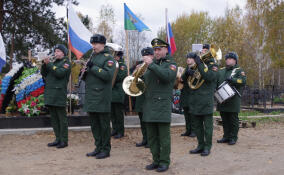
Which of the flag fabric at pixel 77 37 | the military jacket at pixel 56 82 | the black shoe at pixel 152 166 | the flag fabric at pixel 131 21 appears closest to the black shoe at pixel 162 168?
the black shoe at pixel 152 166

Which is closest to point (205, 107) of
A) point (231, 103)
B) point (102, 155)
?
point (231, 103)

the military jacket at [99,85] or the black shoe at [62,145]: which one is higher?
the military jacket at [99,85]

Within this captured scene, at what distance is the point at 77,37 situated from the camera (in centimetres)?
760

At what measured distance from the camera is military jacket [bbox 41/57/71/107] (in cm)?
575

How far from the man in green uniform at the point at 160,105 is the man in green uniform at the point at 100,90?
911 millimetres

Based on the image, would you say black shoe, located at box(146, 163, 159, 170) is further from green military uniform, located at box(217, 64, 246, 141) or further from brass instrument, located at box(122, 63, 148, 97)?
green military uniform, located at box(217, 64, 246, 141)

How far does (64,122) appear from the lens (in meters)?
5.88

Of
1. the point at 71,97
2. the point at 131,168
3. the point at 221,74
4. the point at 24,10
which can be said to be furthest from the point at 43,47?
the point at 131,168

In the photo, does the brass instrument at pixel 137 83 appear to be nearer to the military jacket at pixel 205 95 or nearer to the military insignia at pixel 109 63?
the military insignia at pixel 109 63

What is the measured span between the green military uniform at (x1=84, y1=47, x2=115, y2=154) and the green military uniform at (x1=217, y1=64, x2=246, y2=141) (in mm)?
2756

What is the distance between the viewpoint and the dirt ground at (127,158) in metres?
4.41

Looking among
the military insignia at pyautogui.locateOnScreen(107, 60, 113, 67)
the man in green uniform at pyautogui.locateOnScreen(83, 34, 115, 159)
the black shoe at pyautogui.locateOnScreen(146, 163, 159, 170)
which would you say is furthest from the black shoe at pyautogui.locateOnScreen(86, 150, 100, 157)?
the military insignia at pyautogui.locateOnScreen(107, 60, 113, 67)

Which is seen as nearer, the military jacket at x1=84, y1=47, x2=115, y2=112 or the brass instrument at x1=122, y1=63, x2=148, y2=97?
the brass instrument at x1=122, y1=63, x2=148, y2=97

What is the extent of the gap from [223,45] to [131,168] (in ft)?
86.9
